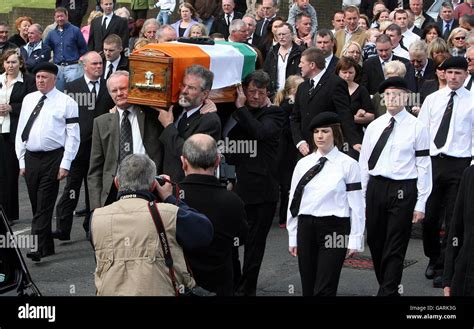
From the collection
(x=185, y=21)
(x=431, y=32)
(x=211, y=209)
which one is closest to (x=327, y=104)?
(x=211, y=209)

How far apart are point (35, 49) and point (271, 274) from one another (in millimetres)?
9358

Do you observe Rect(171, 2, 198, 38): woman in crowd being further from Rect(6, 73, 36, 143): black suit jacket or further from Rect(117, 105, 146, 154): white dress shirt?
Rect(117, 105, 146, 154): white dress shirt

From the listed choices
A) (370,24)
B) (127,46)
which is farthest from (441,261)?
(127,46)

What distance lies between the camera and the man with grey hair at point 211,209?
848 cm

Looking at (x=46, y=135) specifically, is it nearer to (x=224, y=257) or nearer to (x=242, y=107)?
(x=242, y=107)

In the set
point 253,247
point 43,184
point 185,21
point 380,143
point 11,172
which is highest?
point 185,21

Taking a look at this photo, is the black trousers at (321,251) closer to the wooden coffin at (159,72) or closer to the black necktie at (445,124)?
the wooden coffin at (159,72)

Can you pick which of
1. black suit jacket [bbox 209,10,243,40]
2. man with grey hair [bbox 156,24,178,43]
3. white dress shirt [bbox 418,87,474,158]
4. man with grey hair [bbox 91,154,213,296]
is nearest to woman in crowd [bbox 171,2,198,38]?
black suit jacket [bbox 209,10,243,40]

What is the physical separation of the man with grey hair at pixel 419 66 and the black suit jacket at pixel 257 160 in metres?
3.84

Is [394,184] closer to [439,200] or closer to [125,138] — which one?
[439,200]

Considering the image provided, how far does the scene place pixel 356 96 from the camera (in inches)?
554

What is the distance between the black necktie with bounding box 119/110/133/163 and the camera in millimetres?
10953

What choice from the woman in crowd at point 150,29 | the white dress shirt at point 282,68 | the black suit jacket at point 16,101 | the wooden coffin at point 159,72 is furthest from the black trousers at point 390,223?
the woman in crowd at point 150,29

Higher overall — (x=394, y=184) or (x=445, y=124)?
(x=445, y=124)
